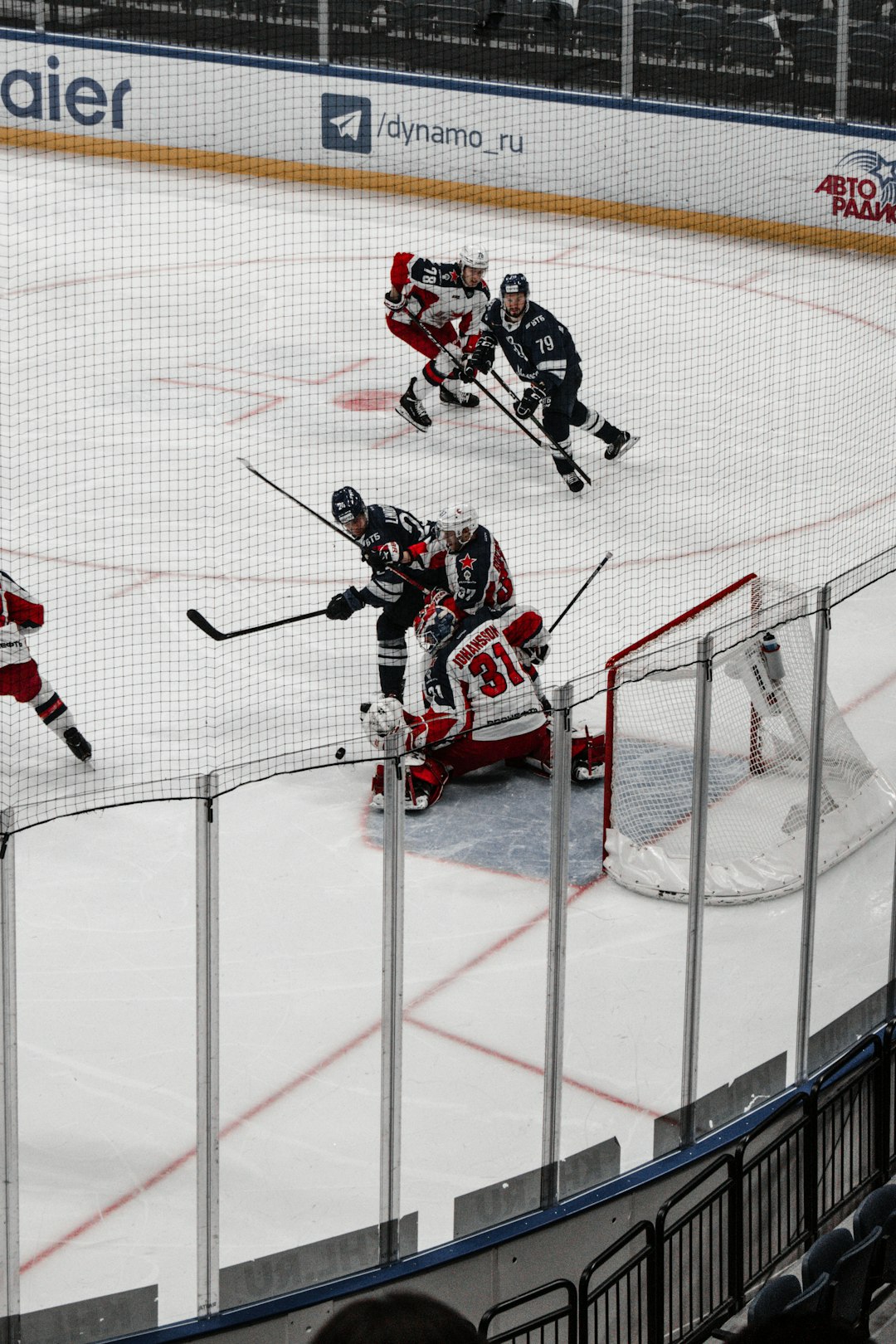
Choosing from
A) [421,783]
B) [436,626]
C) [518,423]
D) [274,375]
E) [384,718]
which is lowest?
[421,783]

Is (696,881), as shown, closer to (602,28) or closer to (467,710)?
(467,710)

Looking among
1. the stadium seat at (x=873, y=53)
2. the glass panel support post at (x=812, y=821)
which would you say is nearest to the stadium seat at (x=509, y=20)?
the stadium seat at (x=873, y=53)

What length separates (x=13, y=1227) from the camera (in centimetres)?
326

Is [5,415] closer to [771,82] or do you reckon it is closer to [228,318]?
[228,318]

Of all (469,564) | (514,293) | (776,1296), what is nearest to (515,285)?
(514,293)

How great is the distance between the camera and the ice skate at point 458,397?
945 cm

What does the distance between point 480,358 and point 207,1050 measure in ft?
20.1

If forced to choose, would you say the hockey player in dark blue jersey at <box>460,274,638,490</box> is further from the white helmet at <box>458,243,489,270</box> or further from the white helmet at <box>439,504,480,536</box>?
the white helmet at <box>439,504,480,536</box>

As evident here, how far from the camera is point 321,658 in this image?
660 centimetres

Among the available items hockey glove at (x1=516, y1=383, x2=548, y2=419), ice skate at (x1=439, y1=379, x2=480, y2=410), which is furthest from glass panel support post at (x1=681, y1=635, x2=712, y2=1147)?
ice skate at (x1=439, y1=379, x2=480, y2=410)

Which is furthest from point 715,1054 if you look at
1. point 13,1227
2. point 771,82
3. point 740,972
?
point 771,82

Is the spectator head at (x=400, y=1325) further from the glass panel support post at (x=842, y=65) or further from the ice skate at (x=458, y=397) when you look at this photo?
the glass panel support post at (x=842, y=65)

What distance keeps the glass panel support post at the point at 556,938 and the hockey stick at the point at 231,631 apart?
8.42ft

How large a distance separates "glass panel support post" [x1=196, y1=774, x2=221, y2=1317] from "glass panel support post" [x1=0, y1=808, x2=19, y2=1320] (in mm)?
315
